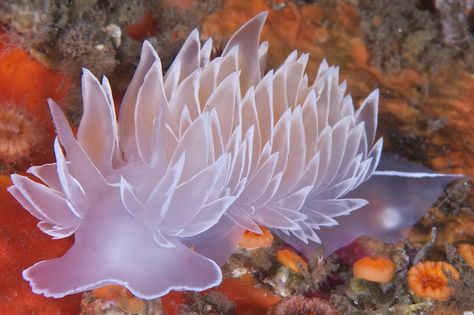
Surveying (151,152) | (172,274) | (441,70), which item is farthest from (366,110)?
(172,274)

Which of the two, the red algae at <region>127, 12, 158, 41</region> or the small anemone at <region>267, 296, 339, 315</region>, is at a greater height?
the red algae at <region>127, 12, 158, 41</region>

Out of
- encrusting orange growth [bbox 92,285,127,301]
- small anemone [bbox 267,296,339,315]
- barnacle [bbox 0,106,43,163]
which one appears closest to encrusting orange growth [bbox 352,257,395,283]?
small anemone [bbox 267,296,339,315]

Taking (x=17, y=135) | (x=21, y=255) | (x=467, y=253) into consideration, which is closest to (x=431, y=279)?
(x=467, y=253)

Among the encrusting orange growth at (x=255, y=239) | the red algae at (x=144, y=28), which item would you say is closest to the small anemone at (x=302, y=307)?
the encrusting orange growth at (x=255, y=239)

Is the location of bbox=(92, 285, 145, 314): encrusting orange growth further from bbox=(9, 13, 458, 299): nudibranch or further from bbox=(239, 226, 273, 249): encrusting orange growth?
bbox=(239, 226, 273, 249): encrusting orange growth

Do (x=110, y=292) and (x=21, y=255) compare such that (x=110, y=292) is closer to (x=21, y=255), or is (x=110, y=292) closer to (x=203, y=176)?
(x=21, y=255)

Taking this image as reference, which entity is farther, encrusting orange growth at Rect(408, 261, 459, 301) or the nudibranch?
encrusting orange growth at Rect(408, 261, 459, 301)

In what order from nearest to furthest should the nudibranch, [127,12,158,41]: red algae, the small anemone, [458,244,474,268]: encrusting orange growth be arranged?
the nudibranch → the small anemone → [458,244,474,268]: encrusting orange growth → [127,12,158,41]: red algae
